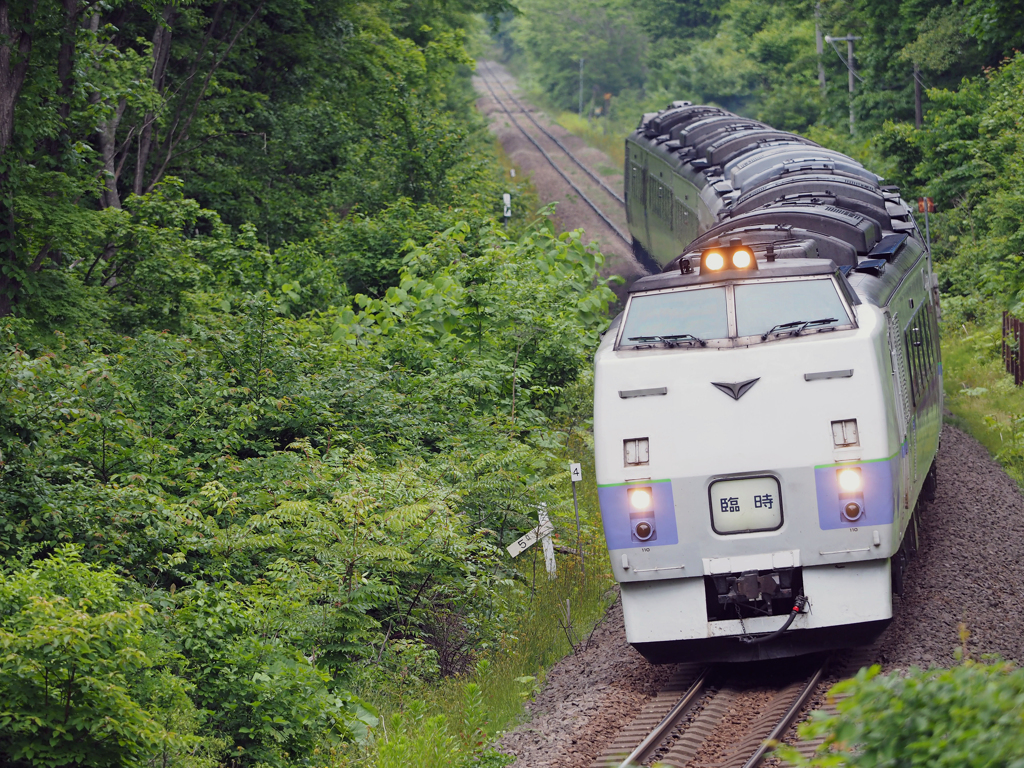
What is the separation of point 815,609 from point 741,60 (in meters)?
48.5

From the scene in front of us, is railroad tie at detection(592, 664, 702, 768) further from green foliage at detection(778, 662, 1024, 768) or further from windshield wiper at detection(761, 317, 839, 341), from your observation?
green foliage at detection(778, 662, 1024, 768)

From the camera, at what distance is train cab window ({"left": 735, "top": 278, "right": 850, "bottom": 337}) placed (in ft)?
27.2

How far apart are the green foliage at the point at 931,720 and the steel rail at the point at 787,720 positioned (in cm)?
242

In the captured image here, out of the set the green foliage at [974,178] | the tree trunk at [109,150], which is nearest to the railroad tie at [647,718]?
the tree trunk at [109,150]

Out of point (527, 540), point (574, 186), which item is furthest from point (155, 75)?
point (574, 186)

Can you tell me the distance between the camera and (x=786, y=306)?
8.41 m

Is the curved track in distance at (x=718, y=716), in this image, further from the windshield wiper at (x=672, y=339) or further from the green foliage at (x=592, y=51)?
the green foliage at (x=592, y=51)

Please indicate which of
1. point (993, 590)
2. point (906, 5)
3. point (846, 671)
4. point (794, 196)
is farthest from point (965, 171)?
point (846, 671)

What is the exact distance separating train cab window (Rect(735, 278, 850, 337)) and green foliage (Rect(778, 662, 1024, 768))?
449 cm

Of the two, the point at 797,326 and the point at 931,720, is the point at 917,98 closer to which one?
the point at 797,326

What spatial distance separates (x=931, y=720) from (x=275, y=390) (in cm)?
979

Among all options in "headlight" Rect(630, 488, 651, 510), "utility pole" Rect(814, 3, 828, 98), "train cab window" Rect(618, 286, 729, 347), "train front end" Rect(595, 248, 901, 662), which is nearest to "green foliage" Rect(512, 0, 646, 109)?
"utility pole" Rect(814, 3, 828, 98)

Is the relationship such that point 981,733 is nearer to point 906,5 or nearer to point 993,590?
point 993,590

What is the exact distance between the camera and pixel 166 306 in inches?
608
